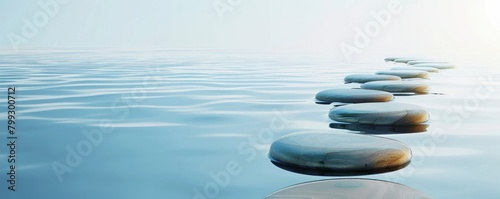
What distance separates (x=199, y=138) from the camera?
321cm

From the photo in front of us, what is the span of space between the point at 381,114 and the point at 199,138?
3.45 feet

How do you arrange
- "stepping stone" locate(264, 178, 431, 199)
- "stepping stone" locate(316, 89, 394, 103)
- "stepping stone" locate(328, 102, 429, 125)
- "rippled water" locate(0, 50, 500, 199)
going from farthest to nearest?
"stepping stone" locate(316, 89, 394, 103)
"stepping stone" locate(328, 102, 429, 125)
"rippled water" locate(0, 50, 500, 199)
"stepping stone" locate(264, 178, 431, 199)

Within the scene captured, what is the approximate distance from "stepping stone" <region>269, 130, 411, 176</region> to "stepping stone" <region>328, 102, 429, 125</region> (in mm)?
658

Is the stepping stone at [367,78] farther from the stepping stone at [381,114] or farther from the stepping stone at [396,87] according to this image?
the stepping stone at [381,114]

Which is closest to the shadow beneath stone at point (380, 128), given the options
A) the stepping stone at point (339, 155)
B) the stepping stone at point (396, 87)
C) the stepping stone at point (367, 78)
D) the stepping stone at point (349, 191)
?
the stepping stone at point (339, 155)

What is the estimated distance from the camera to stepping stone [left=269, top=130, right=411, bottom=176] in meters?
2.36

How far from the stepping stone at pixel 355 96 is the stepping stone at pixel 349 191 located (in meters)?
2.14

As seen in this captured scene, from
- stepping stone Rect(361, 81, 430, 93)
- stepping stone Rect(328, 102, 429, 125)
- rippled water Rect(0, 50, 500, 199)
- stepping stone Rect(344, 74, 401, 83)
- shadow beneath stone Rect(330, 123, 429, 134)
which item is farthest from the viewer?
stepping stone Rect(344, 74, 401, 83)

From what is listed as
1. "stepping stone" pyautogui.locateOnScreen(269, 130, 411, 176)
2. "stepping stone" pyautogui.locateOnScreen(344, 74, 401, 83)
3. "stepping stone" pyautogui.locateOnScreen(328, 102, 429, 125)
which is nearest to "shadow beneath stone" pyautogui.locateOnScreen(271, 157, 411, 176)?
"stepping stone" pyautogui.locateOnScreen(269, 130, 411, 176)

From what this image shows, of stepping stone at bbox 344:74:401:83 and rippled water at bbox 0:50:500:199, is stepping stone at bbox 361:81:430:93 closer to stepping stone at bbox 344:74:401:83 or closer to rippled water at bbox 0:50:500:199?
rippled water at bbox 0:50:500:199

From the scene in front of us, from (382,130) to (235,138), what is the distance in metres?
0.82

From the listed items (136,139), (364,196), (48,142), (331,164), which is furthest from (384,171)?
(48,142)

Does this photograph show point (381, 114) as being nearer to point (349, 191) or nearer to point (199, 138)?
point (199, 138)

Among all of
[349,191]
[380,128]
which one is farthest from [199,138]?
[349,191]
